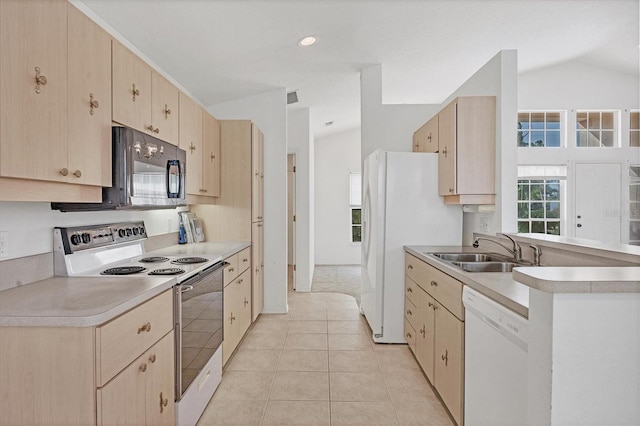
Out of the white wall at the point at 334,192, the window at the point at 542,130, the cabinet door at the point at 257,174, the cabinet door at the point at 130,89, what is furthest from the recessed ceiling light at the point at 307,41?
the white wall at the point at 334,192

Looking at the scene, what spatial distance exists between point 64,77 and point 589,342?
2052mm

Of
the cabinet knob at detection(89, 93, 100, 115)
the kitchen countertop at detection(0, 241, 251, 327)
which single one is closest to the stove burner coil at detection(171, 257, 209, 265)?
the kitchen countertop at detection(0, 241, 251, 327)

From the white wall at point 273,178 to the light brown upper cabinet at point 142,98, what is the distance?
1726mm

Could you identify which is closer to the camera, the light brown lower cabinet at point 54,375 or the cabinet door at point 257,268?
the light brown lower cabinet at point 54,375

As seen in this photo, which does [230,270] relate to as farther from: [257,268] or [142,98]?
[142,98]

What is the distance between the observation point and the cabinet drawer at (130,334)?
1208mm

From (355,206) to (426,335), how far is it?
18.3 ft

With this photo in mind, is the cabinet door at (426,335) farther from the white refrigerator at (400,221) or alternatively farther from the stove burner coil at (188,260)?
the stove burner coil at (188,260)

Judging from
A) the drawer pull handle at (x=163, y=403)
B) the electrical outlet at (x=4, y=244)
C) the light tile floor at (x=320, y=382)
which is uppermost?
the electrical outlet at (x=4, y=244)

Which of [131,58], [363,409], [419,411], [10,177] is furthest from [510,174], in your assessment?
[10,177]

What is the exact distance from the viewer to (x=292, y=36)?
10.0ft

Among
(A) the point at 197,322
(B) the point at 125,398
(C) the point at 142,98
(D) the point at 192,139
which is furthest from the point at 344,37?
(B) the point at 125,398

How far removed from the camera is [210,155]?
331 centimetres

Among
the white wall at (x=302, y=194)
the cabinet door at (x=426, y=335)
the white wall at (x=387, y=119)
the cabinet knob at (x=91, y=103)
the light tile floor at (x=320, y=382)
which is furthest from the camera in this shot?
the white wall at (x=302, y=194)
